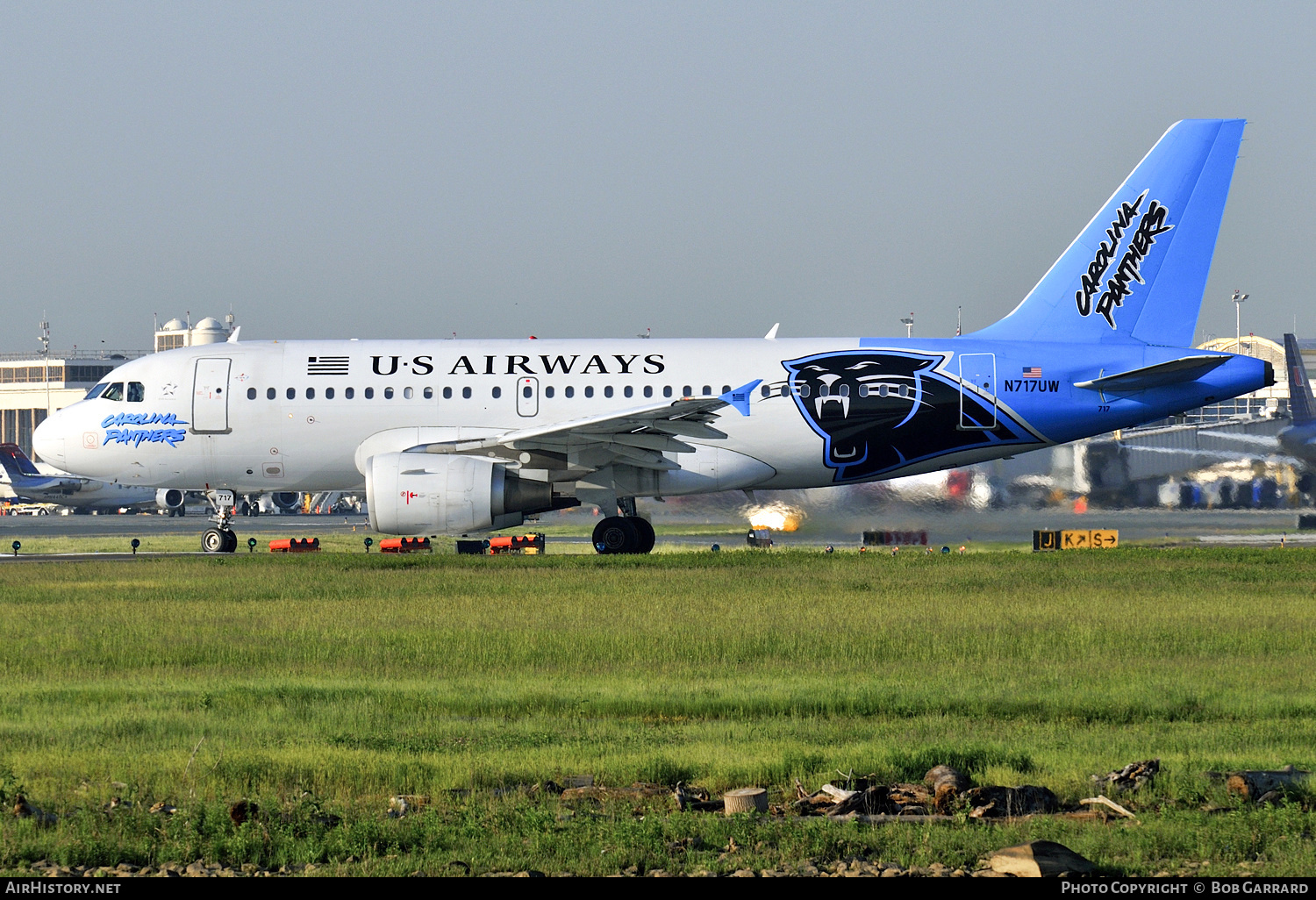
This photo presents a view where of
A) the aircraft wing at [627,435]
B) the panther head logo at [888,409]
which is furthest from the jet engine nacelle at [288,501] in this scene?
the panther head logo at [888,409]

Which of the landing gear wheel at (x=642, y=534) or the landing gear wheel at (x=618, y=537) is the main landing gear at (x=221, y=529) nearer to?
the landing gear wheel at (x=618, y=537)

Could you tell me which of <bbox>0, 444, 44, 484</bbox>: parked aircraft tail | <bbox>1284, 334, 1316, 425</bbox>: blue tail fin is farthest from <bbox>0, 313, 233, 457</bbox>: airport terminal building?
<bbox>1284, 334, 1316, 425</bbox>: blue tail fin

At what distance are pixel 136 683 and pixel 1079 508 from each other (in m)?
26.5

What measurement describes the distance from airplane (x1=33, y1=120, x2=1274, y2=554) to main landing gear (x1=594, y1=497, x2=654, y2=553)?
0.13 ft

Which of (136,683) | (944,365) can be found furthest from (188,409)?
(136,683)

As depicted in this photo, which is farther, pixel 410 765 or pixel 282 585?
pixel 282 585

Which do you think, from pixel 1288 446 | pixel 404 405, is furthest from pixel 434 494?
pixel 1288 446

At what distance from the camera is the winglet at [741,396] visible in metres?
27.4

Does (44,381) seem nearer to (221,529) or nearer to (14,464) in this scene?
(14,464)

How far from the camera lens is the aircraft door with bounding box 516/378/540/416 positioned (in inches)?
1104

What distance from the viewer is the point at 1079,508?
34.9m

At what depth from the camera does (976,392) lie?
89.4 ft

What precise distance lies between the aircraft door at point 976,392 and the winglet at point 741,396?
3.83 meters

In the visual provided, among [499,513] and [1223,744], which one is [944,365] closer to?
[499,513]
